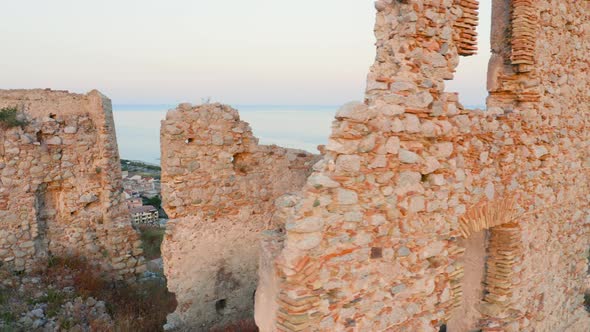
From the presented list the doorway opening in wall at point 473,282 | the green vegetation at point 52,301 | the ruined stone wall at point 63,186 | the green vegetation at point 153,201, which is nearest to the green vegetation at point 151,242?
the ruined stone wall at point 63,186

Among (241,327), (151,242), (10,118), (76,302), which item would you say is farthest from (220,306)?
(151,242)

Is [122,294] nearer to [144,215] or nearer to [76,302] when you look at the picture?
[76,302]

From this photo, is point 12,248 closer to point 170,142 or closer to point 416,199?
point 170,142

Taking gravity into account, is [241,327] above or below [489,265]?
below

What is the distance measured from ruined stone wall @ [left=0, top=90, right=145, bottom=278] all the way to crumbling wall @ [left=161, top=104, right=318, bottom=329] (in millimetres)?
4186

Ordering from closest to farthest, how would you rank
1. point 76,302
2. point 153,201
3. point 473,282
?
point 473,282
point 76,302
point 153,201

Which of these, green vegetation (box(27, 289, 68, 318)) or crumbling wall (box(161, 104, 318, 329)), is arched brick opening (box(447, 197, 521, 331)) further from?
green vegetation (box(27, 289, 68, 318))

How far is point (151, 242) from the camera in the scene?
13203 millimetres

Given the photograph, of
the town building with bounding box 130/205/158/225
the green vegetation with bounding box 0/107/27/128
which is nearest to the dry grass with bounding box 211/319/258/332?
the green vegetation with bounding box 0/107/27/128

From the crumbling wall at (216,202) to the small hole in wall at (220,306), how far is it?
0.01 m

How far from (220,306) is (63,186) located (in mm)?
4823

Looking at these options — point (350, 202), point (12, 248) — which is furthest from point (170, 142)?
point (12, 248)

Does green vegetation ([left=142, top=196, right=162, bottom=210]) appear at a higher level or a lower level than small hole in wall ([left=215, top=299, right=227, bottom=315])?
lower

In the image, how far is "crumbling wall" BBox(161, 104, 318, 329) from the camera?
5570mm
